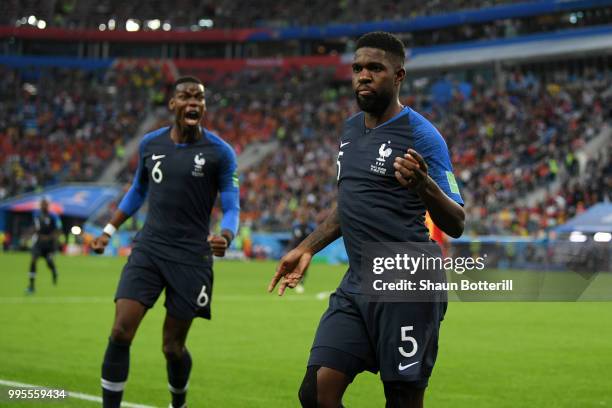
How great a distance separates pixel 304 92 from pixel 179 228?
52.7 meters

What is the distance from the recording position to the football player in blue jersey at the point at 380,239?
17.6 feet

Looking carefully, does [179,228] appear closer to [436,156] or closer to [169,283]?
[169,283]

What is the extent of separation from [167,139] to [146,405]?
2.44 m

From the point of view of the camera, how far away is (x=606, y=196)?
112 ft

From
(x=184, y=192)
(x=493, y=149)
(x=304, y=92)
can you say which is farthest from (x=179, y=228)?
(x=304, y=92)

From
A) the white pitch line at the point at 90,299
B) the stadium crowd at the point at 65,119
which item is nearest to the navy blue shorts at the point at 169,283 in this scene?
the white pitch line at the point at 90,299

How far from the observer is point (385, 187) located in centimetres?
544

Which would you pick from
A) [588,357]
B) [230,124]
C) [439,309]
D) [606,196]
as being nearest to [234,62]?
[230,124]

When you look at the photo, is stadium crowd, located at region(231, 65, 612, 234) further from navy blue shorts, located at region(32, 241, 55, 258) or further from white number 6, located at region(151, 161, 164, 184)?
white number 6, located at region(151, 161, 164, 184)

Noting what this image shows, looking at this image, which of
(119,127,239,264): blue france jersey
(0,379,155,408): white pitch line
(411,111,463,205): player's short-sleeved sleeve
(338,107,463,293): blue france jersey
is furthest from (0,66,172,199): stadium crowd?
(411,111,463,205): player's short-sleeved sleeve

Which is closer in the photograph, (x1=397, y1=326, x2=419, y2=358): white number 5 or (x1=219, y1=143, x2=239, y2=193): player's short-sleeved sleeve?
(x1=397, y1=326, x2=419, y2=358): white number 5

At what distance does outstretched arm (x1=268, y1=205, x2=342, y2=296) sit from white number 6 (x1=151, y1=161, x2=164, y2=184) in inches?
109

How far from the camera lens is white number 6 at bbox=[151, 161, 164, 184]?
8336 millimetres

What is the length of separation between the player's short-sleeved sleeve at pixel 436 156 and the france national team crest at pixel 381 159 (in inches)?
6.0
